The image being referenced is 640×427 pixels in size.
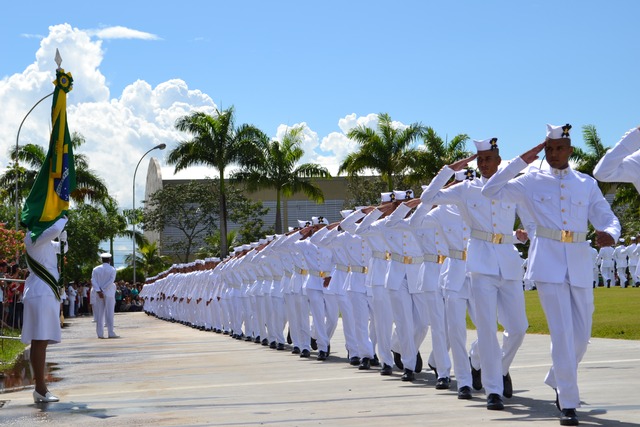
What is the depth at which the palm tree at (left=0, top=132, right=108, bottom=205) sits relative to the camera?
5716 cm

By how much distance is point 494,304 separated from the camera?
32.4 feet

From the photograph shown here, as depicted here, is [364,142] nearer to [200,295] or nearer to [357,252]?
[200,295]

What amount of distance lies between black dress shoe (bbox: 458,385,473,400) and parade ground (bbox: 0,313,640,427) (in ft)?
0.30

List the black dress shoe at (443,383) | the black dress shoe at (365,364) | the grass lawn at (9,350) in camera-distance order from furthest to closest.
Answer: the grass lawn at (9,350) → the black dress shoe at (365,364) → the black dress shoe at (443,383)

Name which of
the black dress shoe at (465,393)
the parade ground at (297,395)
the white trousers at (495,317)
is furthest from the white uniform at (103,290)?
the white trousers at (495,317)

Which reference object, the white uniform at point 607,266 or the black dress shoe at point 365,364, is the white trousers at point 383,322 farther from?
the white uniform at point 607,266

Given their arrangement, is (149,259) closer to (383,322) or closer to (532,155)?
(383,322)

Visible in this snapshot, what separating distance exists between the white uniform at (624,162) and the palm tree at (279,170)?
4459 centimetres

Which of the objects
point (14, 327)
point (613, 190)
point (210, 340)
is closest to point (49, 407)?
point (14, 327)

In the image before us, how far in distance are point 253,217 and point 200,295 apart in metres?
32.2

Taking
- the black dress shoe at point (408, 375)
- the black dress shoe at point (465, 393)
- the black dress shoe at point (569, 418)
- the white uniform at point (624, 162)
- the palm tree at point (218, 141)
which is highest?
the palm tree at point (218, 141)

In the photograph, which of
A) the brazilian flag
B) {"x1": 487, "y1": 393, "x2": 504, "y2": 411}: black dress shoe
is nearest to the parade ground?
{"x1": 487, "y1": 393, "x2": 504, "y2": 411}: black dress shoe

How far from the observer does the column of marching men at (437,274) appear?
879cm

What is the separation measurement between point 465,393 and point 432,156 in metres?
38.0
